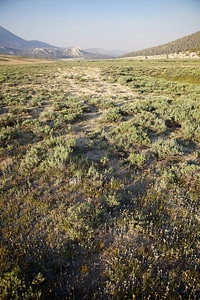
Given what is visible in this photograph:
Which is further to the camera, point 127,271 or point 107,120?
point 107,120

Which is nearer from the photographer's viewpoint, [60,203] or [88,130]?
[60,203]

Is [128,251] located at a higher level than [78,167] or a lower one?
lower

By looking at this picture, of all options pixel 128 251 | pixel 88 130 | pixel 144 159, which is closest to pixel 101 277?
pixel 128 251

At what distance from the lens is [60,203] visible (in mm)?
5020

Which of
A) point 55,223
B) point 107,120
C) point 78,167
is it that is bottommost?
point 55,223

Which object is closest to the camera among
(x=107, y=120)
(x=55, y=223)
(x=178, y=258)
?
(x=178, y=258)

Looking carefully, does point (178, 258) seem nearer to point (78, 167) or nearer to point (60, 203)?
point (60, 203)

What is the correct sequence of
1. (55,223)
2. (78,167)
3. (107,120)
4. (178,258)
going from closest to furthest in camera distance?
(178,258), (55,223), (78,167), (107,120)

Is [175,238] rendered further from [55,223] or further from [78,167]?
[78,167]

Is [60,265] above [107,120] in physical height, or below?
below

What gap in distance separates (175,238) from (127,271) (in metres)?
1.34

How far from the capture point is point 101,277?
11.1 feet

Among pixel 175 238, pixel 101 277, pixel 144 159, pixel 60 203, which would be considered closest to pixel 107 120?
pixel 144 159

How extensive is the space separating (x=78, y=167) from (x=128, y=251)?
326cm
